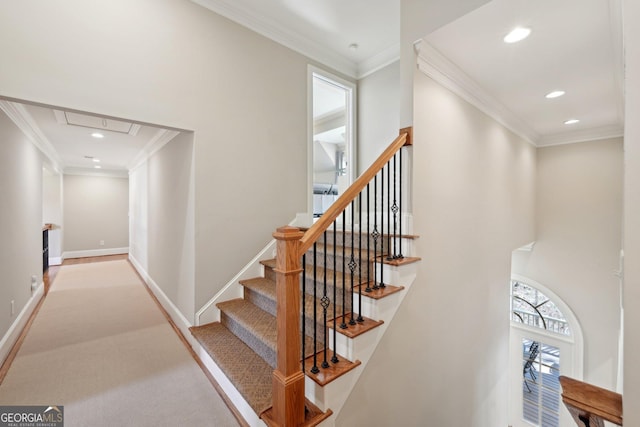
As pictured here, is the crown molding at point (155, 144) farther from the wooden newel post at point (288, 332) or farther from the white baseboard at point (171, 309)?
the wooden newel post at point (288, 332)

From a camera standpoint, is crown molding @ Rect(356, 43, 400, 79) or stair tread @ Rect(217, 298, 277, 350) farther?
crown molding @ Rect(356, 43, 400, 79)

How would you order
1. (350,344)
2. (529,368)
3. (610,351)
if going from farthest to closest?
(529,368), (610,351), (350,344)

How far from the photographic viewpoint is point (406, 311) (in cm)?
198

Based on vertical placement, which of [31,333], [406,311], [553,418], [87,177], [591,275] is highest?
[87,177]

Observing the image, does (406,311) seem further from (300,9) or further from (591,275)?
(591,275)

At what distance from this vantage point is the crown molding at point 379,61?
3410 millimetres

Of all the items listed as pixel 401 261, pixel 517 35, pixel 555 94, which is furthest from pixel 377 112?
pixel 401 261

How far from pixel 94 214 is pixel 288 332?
29.1ft

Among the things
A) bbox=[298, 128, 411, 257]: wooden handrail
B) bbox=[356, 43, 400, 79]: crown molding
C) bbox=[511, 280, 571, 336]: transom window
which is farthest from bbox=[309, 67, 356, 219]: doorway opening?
bbox=[511, 280, 571, 336]: transom window

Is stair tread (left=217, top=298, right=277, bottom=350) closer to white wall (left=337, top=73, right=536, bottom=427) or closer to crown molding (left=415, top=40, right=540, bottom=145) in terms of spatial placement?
white wall (left=337, top=73, right=536, bottom=427)

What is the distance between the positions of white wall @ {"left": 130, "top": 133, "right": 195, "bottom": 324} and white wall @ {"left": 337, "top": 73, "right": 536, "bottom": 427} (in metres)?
1.94

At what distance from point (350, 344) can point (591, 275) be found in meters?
5.07

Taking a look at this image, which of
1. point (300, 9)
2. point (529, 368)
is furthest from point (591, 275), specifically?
point (300, 9)

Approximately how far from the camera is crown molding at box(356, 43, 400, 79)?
3410mm
